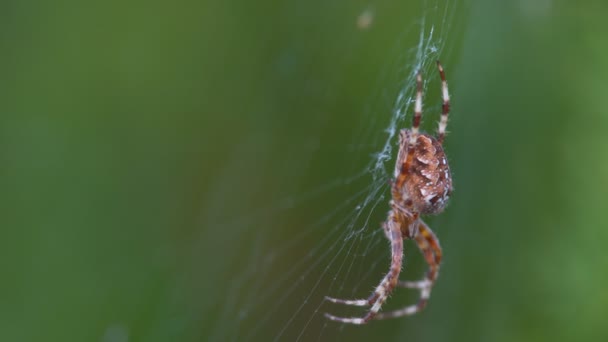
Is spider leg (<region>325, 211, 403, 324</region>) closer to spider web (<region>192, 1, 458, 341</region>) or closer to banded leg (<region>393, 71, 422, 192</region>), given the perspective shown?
spider web (<region>192, 1, 458, 341</region>)

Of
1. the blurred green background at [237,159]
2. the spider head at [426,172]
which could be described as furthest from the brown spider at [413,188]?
the blurred green background at [237,159]

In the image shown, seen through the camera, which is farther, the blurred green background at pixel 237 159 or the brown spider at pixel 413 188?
the blurred green background at pixel 237 159

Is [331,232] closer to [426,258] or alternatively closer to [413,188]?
[426,258]

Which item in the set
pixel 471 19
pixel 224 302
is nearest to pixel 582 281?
pixel 471 19

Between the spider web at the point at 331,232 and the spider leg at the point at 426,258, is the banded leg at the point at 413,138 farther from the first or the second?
the spider leg at the point at 426,258

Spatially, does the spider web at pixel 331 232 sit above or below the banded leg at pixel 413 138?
below

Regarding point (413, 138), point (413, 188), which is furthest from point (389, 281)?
point (413, 138)

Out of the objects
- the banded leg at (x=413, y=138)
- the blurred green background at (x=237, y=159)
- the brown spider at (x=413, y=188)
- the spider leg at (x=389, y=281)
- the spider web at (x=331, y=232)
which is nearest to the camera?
the banded leg at (x=413, y=138)
